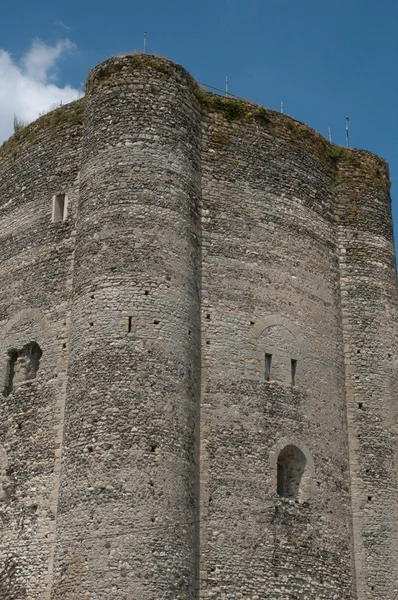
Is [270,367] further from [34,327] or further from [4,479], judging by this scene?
[4,479]

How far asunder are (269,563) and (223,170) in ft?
29.8

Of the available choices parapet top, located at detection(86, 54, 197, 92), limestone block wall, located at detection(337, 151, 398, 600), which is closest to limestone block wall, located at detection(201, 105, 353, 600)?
limestone block wall, located at detection(337, 151, 398, 600)

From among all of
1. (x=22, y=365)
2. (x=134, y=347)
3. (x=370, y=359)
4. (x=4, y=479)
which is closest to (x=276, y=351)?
(x=370, y=359)

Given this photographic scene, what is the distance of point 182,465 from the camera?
18406 mm

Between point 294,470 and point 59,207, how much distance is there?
8251mm

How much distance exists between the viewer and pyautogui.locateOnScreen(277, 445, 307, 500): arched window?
20.5 m

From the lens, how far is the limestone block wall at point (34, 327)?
1917 centimetres

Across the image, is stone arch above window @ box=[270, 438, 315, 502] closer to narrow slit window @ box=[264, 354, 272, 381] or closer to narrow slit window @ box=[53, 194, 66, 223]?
narrow slit window @ box=[264, 354, 272, 381]

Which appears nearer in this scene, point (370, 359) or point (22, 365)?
point (22, 365)

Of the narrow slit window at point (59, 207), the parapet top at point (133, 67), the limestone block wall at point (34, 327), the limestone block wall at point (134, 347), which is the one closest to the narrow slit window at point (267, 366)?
the limestone block wall at point (134, 347)

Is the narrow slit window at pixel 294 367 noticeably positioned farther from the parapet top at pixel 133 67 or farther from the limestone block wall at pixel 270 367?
the parapet top at pixel 133 67

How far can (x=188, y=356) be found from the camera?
64.1 feet

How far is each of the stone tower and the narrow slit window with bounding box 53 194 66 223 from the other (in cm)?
5

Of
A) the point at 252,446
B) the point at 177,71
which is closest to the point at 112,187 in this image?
the point at 177,71
